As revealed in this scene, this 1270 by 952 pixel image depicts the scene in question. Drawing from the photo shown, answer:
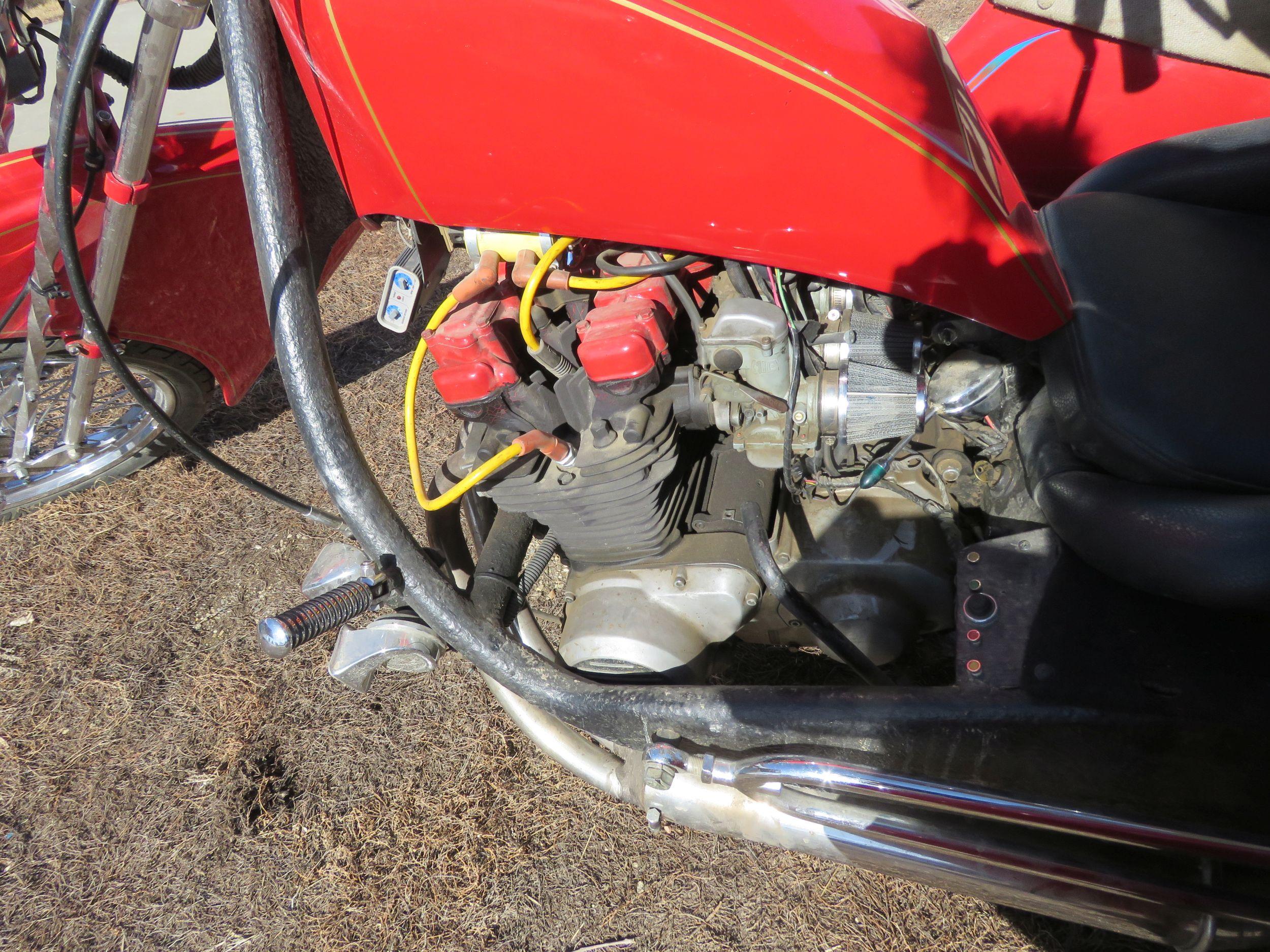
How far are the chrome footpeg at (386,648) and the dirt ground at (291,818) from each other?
655 mm

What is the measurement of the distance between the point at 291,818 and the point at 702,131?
171 centimetres

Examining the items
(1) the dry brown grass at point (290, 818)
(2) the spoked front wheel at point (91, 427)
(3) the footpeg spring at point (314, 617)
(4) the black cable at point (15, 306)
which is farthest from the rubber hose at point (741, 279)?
(2) the spoked front wheel at point (91, 427)

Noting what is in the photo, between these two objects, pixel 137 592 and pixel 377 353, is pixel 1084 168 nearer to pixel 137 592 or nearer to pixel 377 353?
pixel 377 353

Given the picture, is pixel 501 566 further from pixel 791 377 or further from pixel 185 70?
pixel 185 70

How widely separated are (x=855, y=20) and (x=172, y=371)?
6.85 ft

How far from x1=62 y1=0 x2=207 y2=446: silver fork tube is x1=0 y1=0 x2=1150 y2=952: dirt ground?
93 cm

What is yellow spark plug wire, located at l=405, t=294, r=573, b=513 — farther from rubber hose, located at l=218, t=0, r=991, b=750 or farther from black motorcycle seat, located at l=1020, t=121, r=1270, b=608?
black motorcycle seat, located at l=1020, t=121, r=1270, b=608

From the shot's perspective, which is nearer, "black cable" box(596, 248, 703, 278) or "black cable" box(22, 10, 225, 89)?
"black cable" box(596, 248, 703, 278)

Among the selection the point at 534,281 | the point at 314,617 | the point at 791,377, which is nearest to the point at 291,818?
the point at 314,617

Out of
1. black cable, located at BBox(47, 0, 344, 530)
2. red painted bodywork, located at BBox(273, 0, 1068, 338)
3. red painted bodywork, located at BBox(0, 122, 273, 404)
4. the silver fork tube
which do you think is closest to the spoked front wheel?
red painted bodywork, located at BBox(0, 122, 273, 404)

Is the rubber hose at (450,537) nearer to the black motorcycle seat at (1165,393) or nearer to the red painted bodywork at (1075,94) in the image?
the black motorcycle seat at (1165,393)

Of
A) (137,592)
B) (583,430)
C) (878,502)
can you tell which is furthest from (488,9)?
(137,592)

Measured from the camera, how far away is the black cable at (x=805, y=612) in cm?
125

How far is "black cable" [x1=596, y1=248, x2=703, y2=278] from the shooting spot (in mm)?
1149
